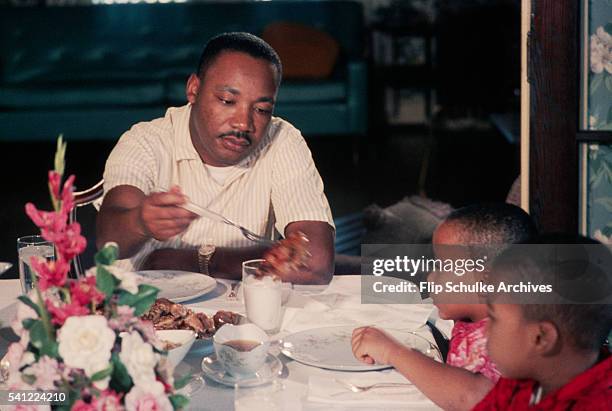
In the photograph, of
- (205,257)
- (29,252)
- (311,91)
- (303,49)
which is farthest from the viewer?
(303,49)

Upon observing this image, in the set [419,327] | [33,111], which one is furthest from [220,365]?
[33,111]

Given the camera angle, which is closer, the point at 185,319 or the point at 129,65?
the point at 185,319

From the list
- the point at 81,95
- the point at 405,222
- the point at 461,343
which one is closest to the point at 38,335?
the point at 461,343

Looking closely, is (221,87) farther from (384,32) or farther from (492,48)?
(384,32)

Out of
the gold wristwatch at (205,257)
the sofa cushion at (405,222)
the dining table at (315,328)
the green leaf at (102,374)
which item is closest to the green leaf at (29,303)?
the green leaf at (102,374)

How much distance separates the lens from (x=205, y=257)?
Result: 2.04m

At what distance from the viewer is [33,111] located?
6.42m

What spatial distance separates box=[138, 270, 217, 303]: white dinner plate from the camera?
1.80 metres

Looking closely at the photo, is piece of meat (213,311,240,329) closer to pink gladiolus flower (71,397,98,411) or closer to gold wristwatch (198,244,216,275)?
gold wristwatch (198,244,216,275)

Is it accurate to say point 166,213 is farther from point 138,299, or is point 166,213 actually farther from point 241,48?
point 138,299

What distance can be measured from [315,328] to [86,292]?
0.66 metres

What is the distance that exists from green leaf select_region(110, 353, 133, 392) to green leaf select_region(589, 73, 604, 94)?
160cm

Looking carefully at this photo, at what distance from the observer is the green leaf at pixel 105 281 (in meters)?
1.00

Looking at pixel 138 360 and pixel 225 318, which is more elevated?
pixel 138 360
